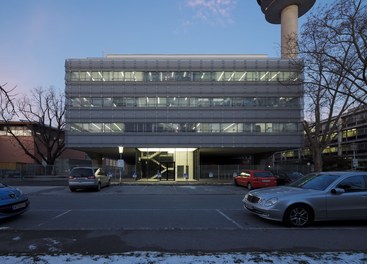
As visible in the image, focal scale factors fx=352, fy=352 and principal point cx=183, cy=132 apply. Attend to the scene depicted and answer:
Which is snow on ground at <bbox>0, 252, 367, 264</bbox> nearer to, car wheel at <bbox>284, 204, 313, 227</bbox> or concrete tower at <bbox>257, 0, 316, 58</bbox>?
car wheel at <bbox>284, 204, 313, 227</bbox>

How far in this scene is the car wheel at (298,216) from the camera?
9023 mm

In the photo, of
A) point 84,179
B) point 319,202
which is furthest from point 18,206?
point 84,179

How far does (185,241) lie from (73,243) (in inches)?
88.1

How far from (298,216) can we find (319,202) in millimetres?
670

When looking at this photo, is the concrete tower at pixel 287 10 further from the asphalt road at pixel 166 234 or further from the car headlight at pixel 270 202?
the asphalt road at pixel 166 234

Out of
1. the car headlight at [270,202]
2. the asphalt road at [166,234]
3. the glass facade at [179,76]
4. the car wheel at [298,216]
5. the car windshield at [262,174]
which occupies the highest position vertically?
the glass facade at [179,76]

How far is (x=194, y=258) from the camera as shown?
18.8 ft

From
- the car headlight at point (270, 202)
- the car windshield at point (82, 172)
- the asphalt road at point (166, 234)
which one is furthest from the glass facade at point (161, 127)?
the car headlight at point (270, 202)

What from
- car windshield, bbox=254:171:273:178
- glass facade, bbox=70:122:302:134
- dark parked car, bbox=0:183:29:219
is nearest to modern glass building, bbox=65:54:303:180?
glass facade, bbox=70:122:302:134

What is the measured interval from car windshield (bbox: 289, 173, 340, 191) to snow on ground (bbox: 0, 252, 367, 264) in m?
3.77

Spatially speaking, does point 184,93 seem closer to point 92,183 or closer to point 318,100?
point 318,100

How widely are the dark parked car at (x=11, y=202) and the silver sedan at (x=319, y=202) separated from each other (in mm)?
6690

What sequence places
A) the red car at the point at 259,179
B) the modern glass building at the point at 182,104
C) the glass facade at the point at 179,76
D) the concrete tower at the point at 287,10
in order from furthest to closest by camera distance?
the concrete tower at the point at 287,10 < the glass facade at the point at 179,76 < the modern glass building at the point at 182,104 < the red car at the point at 259,179

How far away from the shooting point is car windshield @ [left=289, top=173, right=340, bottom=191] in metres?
9.62
